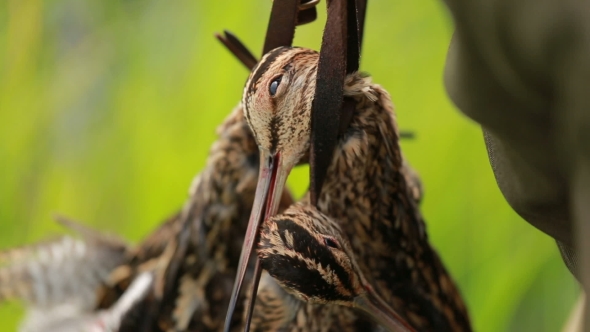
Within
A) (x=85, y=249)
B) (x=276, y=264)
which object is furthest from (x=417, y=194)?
(x=85, y=249)

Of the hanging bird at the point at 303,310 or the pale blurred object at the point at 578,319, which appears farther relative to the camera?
the hanging bird at the point at 303,310

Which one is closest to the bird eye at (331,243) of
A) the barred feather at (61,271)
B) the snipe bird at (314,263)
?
the snipe bird at (314,263)

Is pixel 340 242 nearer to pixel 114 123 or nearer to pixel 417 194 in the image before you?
pixel 417 194

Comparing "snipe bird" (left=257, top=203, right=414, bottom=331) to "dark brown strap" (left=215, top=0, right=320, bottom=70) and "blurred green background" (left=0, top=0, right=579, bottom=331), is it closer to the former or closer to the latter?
"dark brown strap" (left=215, top=0, right=320, bottom=70)

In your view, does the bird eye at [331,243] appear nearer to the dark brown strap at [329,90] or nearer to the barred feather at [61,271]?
the dark brown strap at [329,90]

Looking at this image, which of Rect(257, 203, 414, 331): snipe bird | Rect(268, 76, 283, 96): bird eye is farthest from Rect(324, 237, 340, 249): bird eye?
Rect(268, 76, 283, 96): bird eye

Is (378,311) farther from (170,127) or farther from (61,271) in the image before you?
(170,127)
